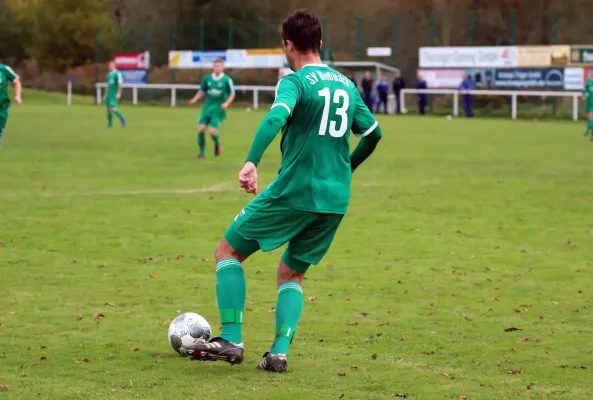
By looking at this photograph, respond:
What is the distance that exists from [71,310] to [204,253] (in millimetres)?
3129

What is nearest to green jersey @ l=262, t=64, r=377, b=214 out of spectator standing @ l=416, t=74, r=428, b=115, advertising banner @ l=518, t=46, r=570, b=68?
advertising banner @ l=518, t=46, r=570, b=68

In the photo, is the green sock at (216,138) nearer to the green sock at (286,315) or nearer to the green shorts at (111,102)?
the green shorts at (111,102)

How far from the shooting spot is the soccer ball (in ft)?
21.7

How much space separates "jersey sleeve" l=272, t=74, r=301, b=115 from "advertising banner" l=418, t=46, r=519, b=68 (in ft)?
143

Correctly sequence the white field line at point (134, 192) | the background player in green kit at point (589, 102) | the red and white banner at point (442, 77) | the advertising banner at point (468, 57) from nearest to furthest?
the white field line at point (134, 192) < the background player in green kit at point (589, 102) < the advertising banner at point (468, 57) < the red and white banner at point (442, 77)

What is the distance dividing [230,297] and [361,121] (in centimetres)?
136

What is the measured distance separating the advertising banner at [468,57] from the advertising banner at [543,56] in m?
0.34

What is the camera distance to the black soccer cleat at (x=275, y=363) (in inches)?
243

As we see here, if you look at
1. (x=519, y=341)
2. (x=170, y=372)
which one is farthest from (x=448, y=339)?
(x=170, y=372)

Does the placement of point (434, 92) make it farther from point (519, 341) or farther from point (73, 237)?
point (519, 341)

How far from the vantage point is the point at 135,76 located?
2308 inches

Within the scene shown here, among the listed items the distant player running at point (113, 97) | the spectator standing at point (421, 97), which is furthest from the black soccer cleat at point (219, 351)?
the spectator standing at point (421, 97)

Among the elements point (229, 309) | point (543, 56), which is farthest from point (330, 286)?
point (543, 56)

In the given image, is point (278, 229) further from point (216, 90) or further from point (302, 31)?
point (216, 90)
